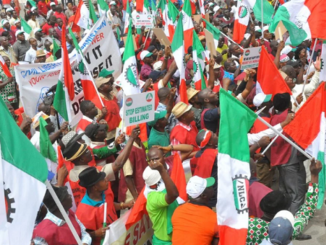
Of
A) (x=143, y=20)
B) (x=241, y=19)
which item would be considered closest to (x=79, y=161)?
(x=241, y=19)

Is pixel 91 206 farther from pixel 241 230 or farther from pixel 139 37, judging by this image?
pixel 139 37

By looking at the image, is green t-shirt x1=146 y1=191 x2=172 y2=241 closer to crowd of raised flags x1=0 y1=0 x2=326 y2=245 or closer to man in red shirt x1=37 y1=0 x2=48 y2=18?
crowd of raised flags x1=0 y1=0 x2=326 y2=245

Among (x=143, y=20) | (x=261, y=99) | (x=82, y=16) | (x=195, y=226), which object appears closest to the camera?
(x=195, y=226)

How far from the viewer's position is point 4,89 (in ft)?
32.7

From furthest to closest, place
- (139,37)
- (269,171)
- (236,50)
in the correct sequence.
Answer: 1. (139,37)
2. (236,50)
3. (269,171)

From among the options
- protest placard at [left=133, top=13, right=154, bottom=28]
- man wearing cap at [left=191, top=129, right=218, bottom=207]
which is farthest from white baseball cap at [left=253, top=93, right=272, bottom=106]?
protest placard at [left=133, top=13, right=154, bottom=28]

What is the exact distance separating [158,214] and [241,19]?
7853 millimetres

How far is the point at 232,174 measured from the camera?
4250 mm

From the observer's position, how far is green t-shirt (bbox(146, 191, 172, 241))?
474 cm

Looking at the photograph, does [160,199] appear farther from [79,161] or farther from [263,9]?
[263,9]

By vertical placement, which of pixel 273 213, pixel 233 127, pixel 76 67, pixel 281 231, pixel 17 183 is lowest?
pixel 76 67

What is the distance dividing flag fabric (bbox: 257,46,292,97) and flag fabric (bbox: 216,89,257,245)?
2.63m

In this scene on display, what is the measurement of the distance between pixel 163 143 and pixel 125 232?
167 cm

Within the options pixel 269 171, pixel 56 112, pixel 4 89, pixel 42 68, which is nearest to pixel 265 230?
pixel 269 171
